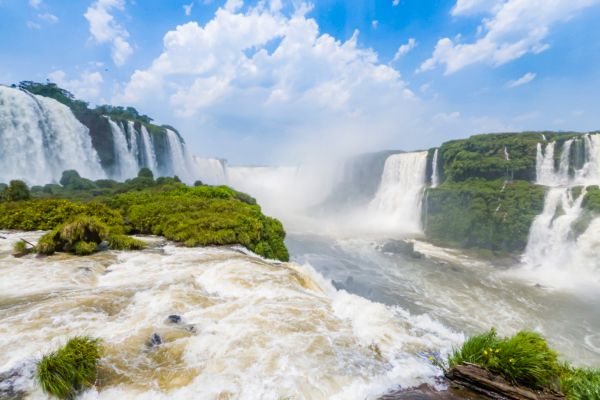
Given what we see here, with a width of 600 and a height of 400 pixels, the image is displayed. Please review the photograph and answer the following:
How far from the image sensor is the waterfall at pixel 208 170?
61.7 meters

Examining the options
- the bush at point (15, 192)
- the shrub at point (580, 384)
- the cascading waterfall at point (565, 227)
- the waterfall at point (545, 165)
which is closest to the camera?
the shrub at point (580, 384)

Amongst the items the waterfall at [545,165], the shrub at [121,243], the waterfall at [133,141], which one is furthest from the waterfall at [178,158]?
the waterfall at [545,165]

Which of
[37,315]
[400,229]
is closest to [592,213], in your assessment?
[400,229]

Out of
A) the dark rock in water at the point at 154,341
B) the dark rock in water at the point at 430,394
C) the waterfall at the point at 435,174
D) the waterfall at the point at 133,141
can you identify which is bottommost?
the dark rock in water at the point at 430,394

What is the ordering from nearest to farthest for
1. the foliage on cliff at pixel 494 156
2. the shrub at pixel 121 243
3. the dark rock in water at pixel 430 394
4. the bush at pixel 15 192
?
1. the dark rock in water at pixel 430 394
2. the shrub at pixel 121 243
3. the bush at pixel 15 192
4. the foliage on cliff at pixel 494 156

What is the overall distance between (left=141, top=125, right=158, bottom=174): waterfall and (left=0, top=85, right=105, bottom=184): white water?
30.1 ft

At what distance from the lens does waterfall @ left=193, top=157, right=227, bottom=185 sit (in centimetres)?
6169

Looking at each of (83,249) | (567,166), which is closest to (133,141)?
(83,249)

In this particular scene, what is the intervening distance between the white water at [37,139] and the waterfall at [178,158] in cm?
1539

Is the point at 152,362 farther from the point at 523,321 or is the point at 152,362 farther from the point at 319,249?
the point at 319,249

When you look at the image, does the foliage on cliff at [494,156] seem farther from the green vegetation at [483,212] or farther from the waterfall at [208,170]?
the waterfall at [208,170]

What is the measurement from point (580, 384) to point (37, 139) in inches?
1888

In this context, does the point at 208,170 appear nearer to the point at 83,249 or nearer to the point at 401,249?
the point at 401,249

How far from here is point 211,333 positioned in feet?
17.5
